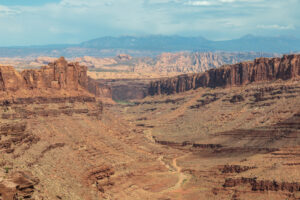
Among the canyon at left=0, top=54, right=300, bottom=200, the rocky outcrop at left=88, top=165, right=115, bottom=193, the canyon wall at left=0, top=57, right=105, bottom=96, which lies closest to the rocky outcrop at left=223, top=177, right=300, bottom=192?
the canyon at left=0, top=54, right=300, bottom=200

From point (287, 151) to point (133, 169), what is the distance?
3453 centimetres

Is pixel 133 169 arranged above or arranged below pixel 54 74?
below

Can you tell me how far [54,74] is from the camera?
412ft

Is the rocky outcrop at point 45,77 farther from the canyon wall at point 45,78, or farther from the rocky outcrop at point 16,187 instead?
the rocky outcrop at point 16,187

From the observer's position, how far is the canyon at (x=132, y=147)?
2938 inches

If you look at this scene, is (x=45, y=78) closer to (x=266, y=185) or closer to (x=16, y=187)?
(x=266, y=185)

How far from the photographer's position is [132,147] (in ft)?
385

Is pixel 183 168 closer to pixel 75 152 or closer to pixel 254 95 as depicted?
pixel 75 152

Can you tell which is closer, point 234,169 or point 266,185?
point 266,185

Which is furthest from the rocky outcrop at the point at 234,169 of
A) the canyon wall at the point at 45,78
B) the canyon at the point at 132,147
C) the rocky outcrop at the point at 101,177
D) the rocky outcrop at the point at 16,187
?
the canyon wall at the point at 45,78

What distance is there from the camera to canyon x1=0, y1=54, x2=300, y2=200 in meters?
74.6

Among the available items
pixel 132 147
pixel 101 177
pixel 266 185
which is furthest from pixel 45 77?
pixel 266 185

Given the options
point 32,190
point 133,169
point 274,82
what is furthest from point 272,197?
point 274,82

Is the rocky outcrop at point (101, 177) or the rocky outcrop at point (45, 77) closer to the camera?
the rocky outcrop at point (101, 177)
